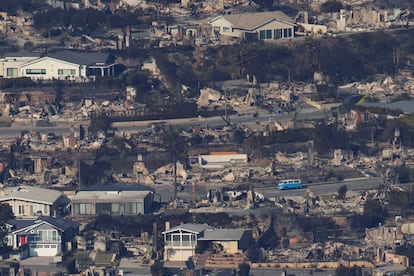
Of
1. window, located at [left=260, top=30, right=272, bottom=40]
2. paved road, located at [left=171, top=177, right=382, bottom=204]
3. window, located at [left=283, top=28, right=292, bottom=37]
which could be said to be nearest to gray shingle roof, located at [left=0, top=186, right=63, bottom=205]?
paved road, located at [left=171, top=177, right=382, bottom=204]

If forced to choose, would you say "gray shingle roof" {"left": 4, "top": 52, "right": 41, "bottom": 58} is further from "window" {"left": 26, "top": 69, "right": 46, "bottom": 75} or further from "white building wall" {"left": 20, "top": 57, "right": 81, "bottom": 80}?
"white building wall" {"left": 20, "top": 57, "right": 81, "bottom": 80}

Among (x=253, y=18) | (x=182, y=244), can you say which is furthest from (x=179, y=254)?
(x=253, y=18)

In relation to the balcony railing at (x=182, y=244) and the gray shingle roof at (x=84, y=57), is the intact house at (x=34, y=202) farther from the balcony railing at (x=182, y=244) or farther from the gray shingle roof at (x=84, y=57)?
the gray shingle roof at (x=84, y=57)

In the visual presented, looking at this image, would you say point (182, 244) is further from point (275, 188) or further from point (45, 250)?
point (275, 188)

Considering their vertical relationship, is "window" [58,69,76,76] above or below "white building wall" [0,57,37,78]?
below

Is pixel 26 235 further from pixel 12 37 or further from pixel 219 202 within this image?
pixel 12 37

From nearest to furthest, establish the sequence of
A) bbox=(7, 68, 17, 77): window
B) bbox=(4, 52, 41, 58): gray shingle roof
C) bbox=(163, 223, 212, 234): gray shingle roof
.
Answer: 1. bbox=(163, 223, 212, 234): gray shingle roof
2. bbox=(7, 68, 17, 77): window
3. bbox=(4, 52, 41, 58): gray shingle roof

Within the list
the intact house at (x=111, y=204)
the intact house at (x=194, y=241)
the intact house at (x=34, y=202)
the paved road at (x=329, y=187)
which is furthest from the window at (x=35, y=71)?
the intact house at (x=194, y=241)
